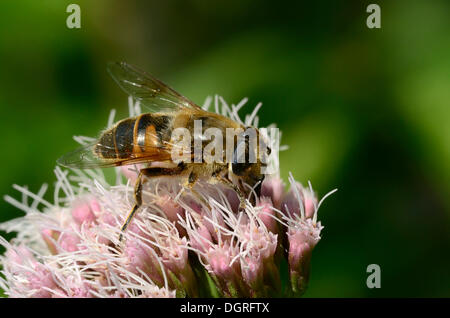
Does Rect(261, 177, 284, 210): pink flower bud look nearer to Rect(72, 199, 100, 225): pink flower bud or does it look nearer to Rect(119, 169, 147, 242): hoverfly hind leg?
Rect(119, 169, 147, 242): hoverfly hind leg

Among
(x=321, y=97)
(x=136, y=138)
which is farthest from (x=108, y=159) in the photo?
(x=321, y=97)

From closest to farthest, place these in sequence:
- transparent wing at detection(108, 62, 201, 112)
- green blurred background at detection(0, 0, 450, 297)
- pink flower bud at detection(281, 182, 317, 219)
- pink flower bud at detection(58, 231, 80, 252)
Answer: pink flower bud at detection(281, 182, 317, 219) → pink flower bud at detection(58, 231, 80, 252) → transparent wing at detection(108, 62, 201, 112) → green blurred background at detection(0, 0, 450, 297)

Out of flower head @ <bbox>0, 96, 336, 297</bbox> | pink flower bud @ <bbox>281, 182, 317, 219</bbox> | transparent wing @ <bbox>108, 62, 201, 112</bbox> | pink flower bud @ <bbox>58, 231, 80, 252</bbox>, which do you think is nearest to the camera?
flower head @ <bbox>0, 96, 336, 297</bbox>

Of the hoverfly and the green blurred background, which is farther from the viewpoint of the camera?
the green blurred background

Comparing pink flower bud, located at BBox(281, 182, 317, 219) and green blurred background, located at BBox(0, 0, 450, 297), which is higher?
green blurred background, located at BBox(0, 0, 450, 297)

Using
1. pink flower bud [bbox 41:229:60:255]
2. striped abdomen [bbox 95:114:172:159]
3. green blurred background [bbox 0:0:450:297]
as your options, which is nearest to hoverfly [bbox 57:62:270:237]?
striped abdomen [bbox 95:114:172:159]

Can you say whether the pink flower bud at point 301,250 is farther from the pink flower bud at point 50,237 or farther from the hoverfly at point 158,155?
the pink flower bud at point 50,237

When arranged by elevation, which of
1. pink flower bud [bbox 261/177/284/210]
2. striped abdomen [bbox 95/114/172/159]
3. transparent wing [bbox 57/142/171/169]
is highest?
striped abdomen [bbox 95/114/172/159]
